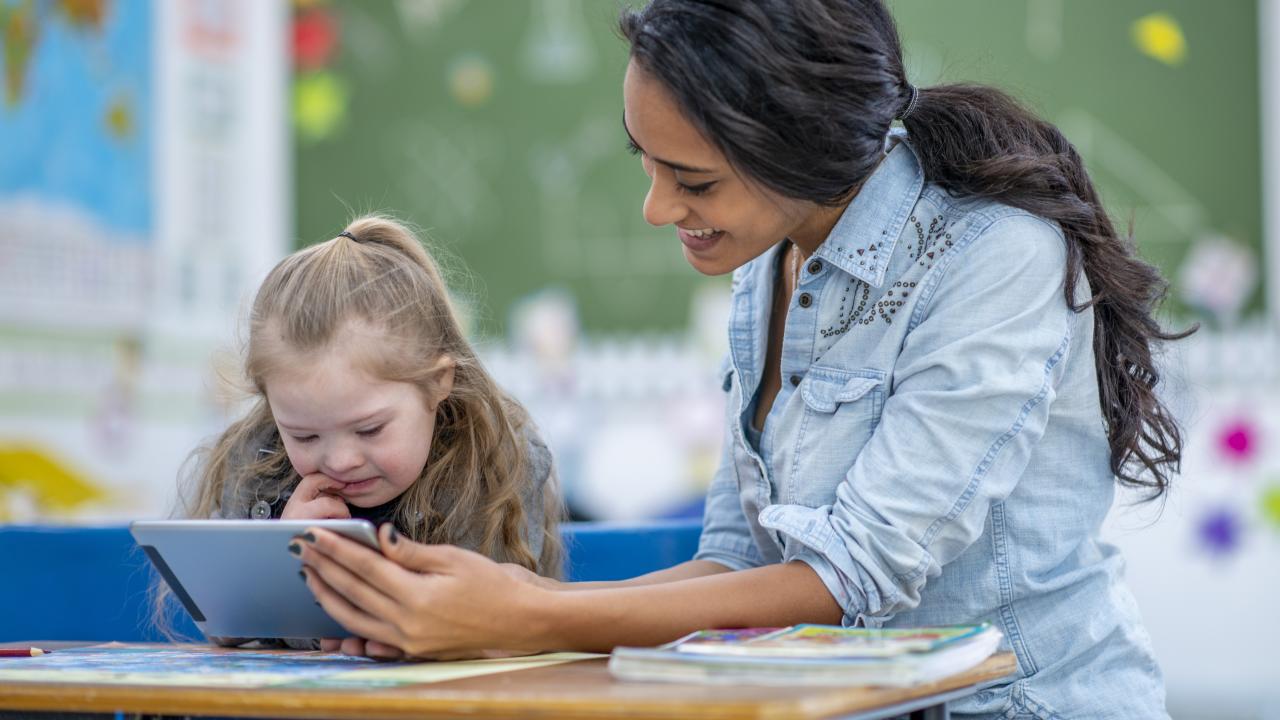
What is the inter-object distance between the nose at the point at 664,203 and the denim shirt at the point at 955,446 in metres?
→ 0.16

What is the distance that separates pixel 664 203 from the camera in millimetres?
1575

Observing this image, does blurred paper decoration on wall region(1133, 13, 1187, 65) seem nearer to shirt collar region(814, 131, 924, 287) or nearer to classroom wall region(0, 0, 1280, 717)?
classroom wall region(0, 0, 1280, 717)

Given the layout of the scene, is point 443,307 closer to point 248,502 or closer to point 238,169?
point 248,502

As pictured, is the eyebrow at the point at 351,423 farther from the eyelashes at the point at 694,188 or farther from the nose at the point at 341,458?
the eyelashes at the point at 694,188

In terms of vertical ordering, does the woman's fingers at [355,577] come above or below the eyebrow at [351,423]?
below

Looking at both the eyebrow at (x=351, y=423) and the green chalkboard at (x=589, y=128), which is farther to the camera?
the green chalkboard at (x=589, y=128)

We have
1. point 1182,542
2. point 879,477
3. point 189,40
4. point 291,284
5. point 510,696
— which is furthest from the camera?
point 189,40

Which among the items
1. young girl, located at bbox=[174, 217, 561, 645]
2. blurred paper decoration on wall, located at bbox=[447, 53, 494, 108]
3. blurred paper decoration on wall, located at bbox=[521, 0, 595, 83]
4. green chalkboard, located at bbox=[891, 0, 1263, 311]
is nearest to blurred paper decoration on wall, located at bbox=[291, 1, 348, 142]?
blurred paper decoration on wall, located at bbox=[447, 53, 494, 108]

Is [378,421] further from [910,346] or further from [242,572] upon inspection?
[910,346]

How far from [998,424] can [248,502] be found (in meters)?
0.87

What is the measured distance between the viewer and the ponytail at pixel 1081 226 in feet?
5.15

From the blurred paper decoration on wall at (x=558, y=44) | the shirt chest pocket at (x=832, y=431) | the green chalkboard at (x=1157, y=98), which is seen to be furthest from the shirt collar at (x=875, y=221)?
the blurred paper decoration on wall at (x=558, y=44)

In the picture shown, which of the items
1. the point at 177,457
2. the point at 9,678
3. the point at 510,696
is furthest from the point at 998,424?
the point at 177,457

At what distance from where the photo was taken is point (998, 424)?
4.68 ft
